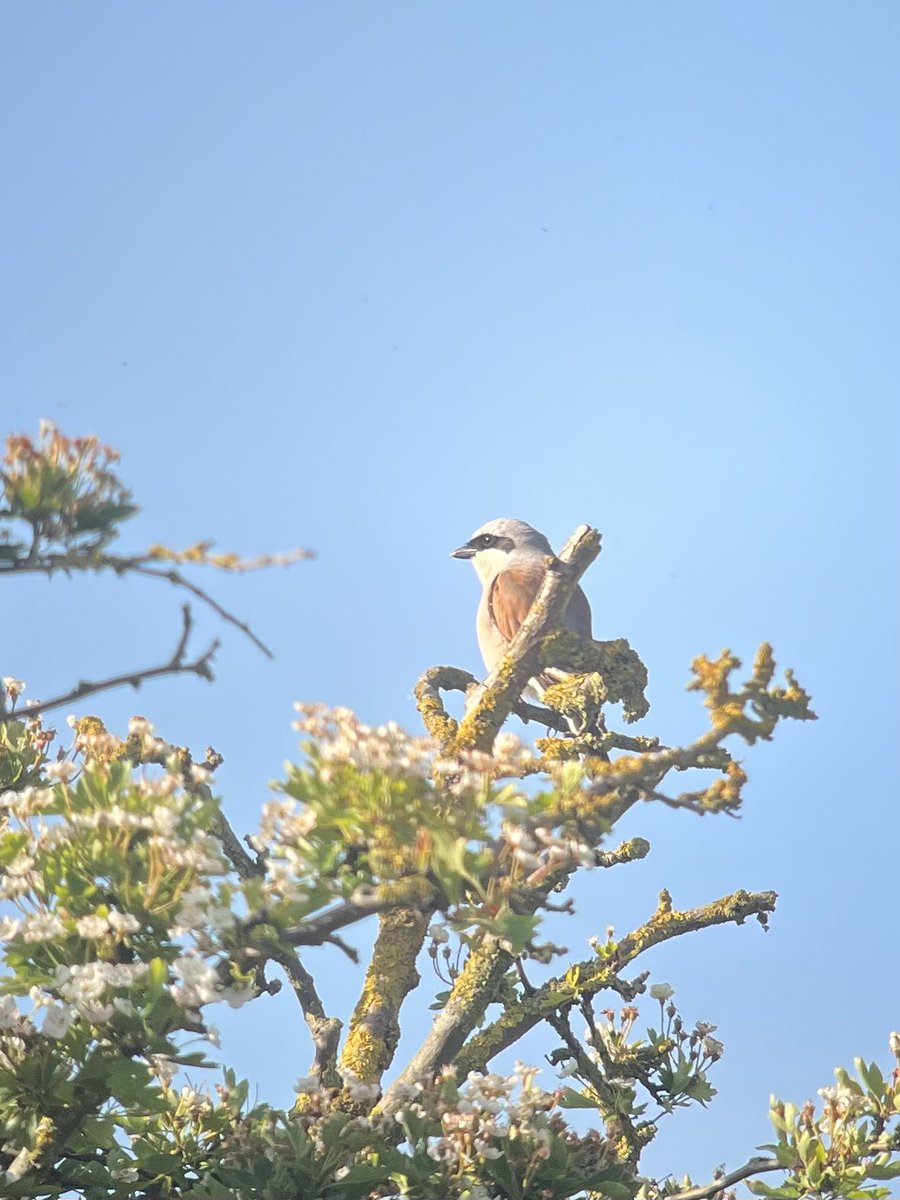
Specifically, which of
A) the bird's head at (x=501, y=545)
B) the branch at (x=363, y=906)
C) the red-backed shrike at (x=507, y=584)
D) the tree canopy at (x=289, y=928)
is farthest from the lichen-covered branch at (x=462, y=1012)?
the bird's head at (x=501, y=545)

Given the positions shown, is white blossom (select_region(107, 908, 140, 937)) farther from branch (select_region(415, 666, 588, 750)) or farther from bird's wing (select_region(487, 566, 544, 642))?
bird's wing (select_region(487, 566, 544, 642))

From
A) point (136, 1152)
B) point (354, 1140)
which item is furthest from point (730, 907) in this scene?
point (136, 1152)

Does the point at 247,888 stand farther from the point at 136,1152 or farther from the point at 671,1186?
the point at 671,1186

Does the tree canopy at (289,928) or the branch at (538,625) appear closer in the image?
the tree canopy at (289,928)

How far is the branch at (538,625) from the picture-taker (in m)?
6.54

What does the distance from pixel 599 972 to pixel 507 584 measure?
329 centimetres

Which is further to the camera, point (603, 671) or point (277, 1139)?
point (603, 671)

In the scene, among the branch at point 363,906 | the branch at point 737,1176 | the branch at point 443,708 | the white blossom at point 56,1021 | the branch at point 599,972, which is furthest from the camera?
the branch at point 443,708

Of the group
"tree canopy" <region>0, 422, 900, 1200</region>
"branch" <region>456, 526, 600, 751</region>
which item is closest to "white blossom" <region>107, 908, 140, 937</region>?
"tree canopy" <region>0, 422, 900, 1200</region>

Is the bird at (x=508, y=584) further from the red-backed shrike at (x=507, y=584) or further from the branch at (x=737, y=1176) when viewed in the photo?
the branch at (x=737, y=1176)

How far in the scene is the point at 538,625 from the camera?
6.59 metres

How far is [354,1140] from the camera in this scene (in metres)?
4.84

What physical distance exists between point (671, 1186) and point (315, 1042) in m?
2.03

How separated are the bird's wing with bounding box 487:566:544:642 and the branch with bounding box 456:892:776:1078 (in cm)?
249
